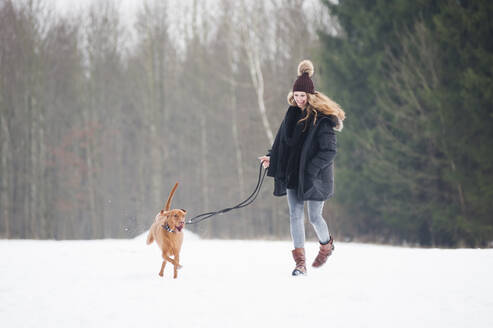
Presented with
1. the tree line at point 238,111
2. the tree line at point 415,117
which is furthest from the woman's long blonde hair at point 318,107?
the tree line at point 415,117

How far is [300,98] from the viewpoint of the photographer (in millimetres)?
5375

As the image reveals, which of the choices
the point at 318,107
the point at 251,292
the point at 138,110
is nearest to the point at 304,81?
the point at 318,107

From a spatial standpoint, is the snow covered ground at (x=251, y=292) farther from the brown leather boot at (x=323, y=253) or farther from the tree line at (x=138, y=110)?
the tree line at (x=138, y=110)

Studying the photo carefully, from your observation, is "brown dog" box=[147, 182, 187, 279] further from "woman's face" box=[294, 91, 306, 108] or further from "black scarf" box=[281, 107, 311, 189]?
"woman's face" box=[294, 91, 306, 108]

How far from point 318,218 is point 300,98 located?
137 centimetres

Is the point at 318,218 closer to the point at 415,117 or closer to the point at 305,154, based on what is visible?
the point at 305,154

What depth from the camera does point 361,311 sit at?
3.85 m

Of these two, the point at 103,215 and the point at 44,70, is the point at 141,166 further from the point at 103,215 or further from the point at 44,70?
the point at 44,70

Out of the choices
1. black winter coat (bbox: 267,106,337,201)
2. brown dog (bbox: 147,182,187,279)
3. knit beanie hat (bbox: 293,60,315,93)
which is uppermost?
knit beanie hat (bbox: 293,60,315,93)

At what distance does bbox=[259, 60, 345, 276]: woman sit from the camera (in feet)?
17.2

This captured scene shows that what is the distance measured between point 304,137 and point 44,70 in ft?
61.9

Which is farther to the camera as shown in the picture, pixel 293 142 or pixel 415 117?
pixel 415 117

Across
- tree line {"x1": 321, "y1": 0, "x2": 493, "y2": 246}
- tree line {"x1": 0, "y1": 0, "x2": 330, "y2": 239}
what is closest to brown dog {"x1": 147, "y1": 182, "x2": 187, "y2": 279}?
tree line {"x1": 321, "y1": 0, "x2": 493, "y2": 246}

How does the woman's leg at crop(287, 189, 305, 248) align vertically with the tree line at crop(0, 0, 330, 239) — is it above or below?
below
